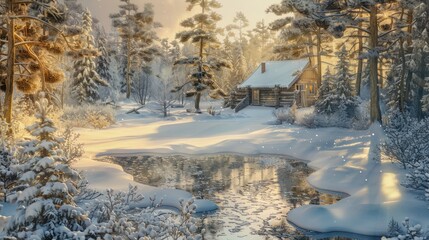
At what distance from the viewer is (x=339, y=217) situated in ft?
33.4

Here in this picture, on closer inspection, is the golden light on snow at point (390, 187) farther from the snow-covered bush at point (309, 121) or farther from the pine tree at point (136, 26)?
the pine tree at point (136, 26)

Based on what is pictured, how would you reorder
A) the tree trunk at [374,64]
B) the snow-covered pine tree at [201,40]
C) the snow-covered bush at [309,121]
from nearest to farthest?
the tree trunk at [374,64]
the snow-covered bush at [309,121]
the snow-covered pine tree at [201,40]

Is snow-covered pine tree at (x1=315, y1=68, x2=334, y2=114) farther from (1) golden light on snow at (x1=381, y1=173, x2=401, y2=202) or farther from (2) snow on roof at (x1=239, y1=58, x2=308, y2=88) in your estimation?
(1) golden light on snow at (x1=381, y1=173, x2=401, y2=202)

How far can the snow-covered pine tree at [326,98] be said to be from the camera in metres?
26.9

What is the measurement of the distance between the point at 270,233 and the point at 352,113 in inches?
735

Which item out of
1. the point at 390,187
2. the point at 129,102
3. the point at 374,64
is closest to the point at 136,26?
the point at 129,102

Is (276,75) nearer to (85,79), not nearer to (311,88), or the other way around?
(311,88)

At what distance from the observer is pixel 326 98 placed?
88.2 feet

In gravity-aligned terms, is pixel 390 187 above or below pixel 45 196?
below

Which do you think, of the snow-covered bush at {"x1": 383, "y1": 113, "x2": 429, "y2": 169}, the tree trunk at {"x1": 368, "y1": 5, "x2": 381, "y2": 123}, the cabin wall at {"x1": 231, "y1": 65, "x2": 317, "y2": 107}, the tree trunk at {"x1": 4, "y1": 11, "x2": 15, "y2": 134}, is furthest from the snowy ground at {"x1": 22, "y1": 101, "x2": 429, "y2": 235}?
the cabin wall at {"x1": 231, "y1": 65, "x2": 317, "y2": 107}

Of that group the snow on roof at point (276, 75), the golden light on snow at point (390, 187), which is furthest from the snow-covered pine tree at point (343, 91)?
the snow on roof at point (276, 75)

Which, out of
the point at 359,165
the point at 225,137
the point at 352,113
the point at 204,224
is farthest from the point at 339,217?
the point at 352,113

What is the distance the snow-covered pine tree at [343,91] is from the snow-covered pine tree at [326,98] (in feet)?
0.80

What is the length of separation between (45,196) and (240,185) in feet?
29.1
